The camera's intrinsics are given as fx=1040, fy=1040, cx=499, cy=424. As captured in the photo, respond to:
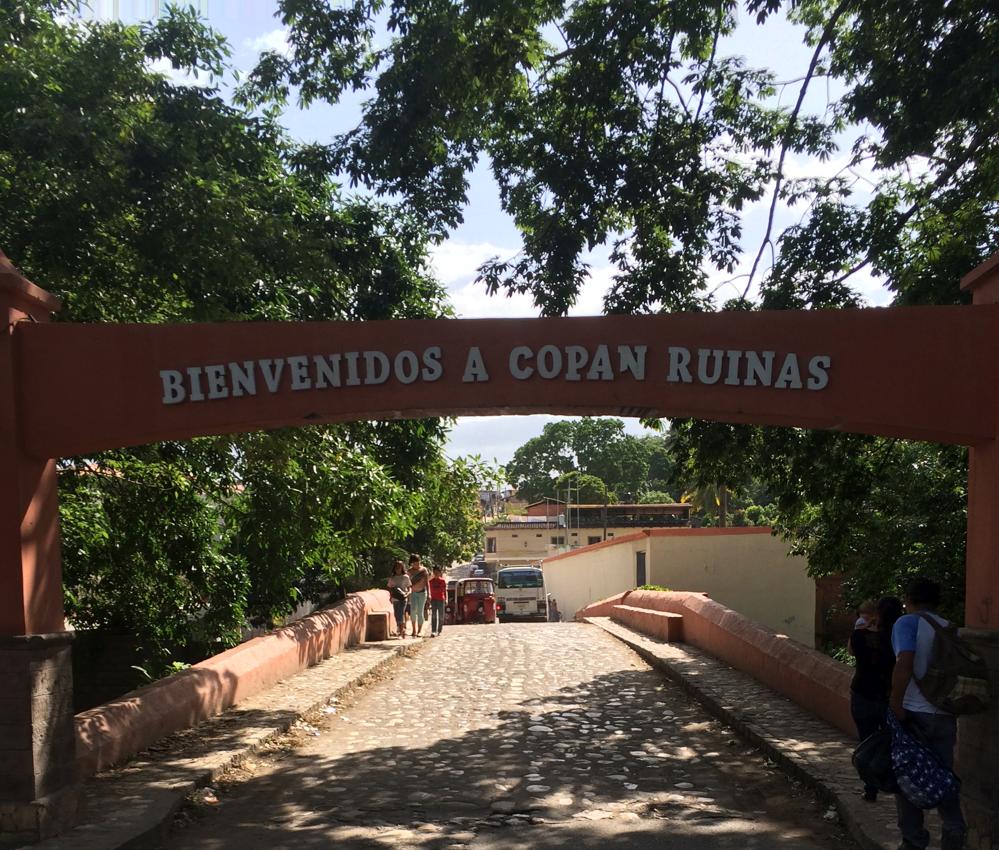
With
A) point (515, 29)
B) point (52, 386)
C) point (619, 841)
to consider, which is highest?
point (515, 29)

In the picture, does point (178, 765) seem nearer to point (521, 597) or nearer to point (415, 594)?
point (415, 594)

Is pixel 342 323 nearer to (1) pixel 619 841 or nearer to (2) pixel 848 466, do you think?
(1) pixel 619 841

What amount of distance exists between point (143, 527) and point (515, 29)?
6.57 metres

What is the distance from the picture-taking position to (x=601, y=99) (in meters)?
11.6

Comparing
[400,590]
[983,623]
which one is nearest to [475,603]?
[400,590]

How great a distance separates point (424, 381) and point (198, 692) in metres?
4.51

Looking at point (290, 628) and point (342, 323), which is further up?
point (342, 323)

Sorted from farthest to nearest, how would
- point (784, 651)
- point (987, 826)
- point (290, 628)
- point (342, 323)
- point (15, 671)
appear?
1. point (290, 628)
2. point (784, 651)
3. point (342, 323)
4. point (15, 671)
5. point (987, 826)

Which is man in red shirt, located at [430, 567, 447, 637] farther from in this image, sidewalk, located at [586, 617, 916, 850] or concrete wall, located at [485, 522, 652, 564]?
concrete wall, located at [485, 522, 652, 564]

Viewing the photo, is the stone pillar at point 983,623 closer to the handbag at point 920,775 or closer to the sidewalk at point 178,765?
the handbag at point 920,775

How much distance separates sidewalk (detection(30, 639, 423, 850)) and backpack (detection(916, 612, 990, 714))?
4.35 metres

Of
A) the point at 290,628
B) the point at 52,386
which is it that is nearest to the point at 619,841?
the point at 52,386

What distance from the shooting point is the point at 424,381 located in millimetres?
6371

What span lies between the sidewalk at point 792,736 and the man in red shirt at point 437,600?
5160 mm
